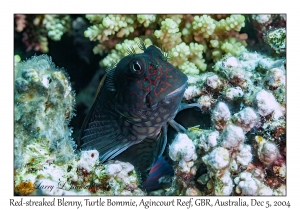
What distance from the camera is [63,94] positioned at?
11.5 ft

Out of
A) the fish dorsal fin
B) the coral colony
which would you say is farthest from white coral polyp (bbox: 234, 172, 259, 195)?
the fish dorsal fin

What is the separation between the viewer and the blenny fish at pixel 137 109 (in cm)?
349

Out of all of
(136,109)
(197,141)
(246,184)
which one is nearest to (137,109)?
(136,109)

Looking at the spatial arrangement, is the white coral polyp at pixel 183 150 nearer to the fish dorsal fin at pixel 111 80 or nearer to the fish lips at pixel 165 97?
the fish lips at pixel 165 97

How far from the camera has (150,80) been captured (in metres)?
3.51

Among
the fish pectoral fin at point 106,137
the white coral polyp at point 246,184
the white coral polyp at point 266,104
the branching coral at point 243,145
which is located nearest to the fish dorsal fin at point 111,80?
the fish pectoral fin at point 106,137

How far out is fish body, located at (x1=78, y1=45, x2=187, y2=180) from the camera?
11.5 ft

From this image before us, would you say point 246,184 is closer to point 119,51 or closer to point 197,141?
point 197,141

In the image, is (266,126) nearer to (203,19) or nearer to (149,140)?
(149,140)

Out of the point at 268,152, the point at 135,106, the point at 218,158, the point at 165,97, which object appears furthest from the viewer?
the point at 135,106

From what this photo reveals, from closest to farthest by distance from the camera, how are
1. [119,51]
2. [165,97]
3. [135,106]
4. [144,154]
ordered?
[165,97]
[135,106]
[144,154]
[119,51]

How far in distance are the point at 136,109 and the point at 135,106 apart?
44 millimetres
